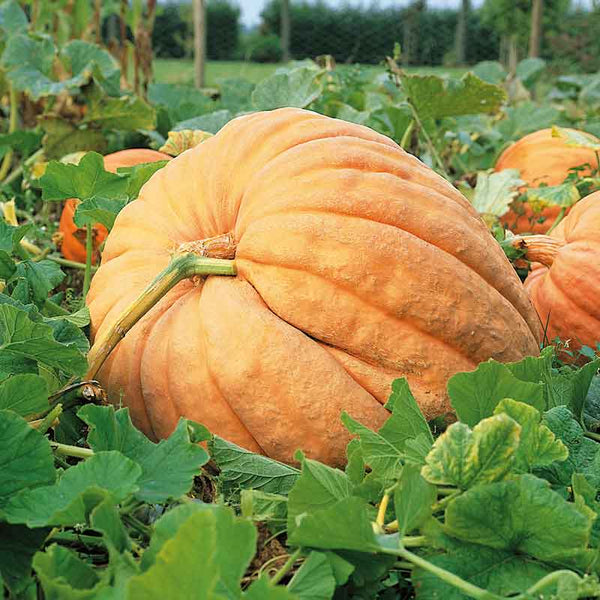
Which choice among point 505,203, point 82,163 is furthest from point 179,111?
point 82,163

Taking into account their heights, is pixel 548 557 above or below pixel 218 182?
below

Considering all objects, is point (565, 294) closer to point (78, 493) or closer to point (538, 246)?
point (538, 246)

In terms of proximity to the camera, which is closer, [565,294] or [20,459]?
[20,459]

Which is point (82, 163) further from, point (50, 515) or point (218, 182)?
point (50, 515)

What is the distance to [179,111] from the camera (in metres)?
3.62

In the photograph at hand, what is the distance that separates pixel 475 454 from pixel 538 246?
1.14 metres

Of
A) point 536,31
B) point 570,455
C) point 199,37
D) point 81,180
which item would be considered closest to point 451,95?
point 81,180

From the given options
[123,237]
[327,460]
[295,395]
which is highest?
[123,237]

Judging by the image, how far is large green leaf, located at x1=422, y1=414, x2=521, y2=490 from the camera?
3.31 ft

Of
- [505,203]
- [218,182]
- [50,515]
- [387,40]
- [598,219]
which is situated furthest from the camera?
[387,40]

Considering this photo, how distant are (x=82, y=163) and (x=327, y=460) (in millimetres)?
778

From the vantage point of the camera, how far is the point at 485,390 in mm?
1176

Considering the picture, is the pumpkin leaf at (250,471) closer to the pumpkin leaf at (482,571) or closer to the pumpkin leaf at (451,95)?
the pumpkin leaf at (482,571)

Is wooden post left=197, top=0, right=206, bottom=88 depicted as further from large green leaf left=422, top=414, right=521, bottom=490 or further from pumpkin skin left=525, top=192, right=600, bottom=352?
large green leaf left=422, top=414, right=521, bottom=490
